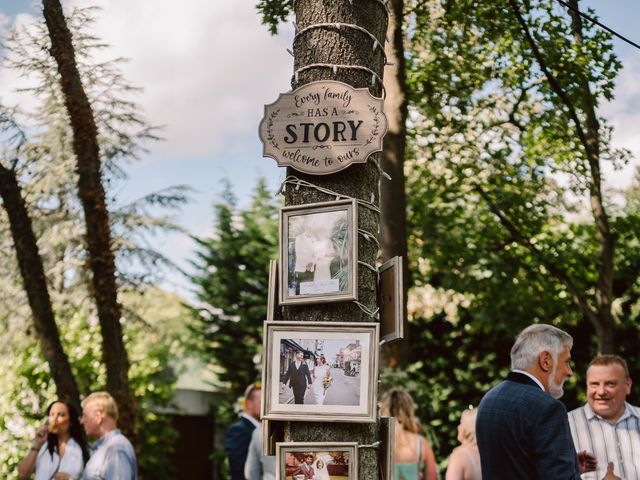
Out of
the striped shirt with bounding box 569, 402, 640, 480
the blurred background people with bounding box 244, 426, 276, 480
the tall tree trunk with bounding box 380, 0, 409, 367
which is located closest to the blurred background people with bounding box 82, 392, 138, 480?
the blurred background people with bounding box 244, 426, 276, 480

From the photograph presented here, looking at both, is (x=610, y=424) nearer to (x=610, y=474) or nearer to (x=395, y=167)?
(x=610, y=474)

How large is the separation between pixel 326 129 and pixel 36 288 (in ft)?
21.8

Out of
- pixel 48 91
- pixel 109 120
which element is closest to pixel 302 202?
pixel 48 91

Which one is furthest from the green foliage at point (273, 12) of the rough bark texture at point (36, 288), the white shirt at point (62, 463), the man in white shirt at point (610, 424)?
the man in white shirt at point (610, 424)

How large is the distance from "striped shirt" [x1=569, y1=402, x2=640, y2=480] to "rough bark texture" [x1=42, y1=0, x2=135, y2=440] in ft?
18.4

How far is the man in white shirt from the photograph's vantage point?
4199 mm

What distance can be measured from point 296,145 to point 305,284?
48 centimetres

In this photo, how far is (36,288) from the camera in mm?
8719

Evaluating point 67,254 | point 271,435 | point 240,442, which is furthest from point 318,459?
point 67,254

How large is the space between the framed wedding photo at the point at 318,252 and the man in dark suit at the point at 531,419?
3.10 ft

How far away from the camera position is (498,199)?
12078mm

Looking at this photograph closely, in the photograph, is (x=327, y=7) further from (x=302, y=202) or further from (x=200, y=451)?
(x=200, y=451)

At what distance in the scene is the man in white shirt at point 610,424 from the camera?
420cm

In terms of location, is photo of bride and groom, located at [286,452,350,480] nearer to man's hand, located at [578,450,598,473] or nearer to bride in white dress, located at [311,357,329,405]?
bride in white dress, located at [311,357,329,405]
